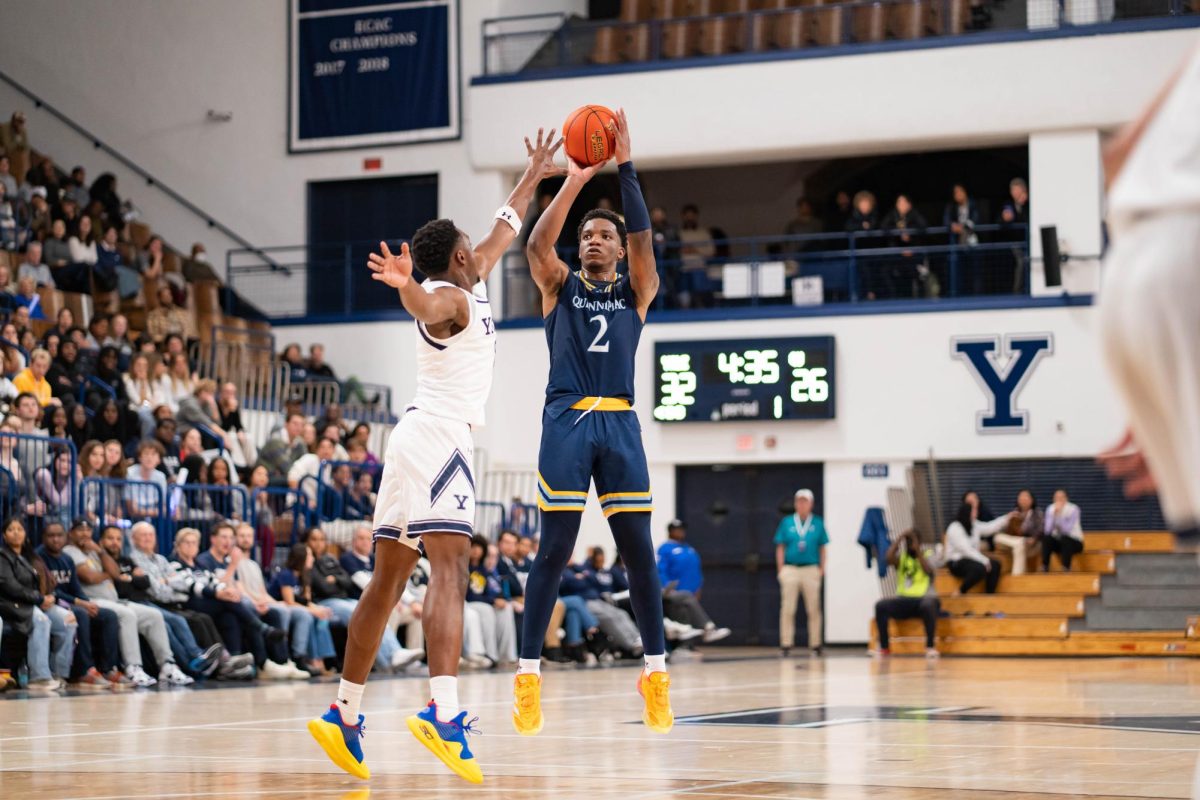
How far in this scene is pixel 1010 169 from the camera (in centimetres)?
2509

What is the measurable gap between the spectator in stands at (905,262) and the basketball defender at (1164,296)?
20.0 m

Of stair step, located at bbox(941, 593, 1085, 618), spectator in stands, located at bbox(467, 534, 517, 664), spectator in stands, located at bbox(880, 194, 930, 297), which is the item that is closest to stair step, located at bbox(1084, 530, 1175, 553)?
stair step, located at bbox(941, 593, 1085, 618)

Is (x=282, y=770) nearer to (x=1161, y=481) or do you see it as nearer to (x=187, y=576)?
(x=1161, y=481)

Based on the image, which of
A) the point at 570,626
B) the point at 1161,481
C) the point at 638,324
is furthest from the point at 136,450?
the point at 1161,481

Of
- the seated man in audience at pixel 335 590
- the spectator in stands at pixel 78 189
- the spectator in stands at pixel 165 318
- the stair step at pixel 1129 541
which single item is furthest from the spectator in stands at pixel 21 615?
the stair step at pixel 1129 541

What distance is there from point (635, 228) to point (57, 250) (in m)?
14.6

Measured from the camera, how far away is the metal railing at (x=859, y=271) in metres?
22.3

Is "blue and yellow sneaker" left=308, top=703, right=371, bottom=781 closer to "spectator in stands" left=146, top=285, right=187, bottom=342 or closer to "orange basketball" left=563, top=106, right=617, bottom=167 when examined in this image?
"orange basketball" left=563, top=106, right=617, bottom=167

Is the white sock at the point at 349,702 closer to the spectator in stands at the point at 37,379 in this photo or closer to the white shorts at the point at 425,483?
the white shorts at the point at 425,483

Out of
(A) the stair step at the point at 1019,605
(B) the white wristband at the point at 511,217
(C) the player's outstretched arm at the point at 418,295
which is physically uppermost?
(B) the white wristband at the point at 511,217

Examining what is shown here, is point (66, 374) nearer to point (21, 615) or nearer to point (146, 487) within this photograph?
point (146, 487)

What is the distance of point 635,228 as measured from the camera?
689cm

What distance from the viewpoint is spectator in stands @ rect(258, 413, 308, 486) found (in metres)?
17.3

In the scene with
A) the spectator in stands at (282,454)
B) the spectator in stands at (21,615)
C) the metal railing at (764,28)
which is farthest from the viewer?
the metal railing at (764,28)
